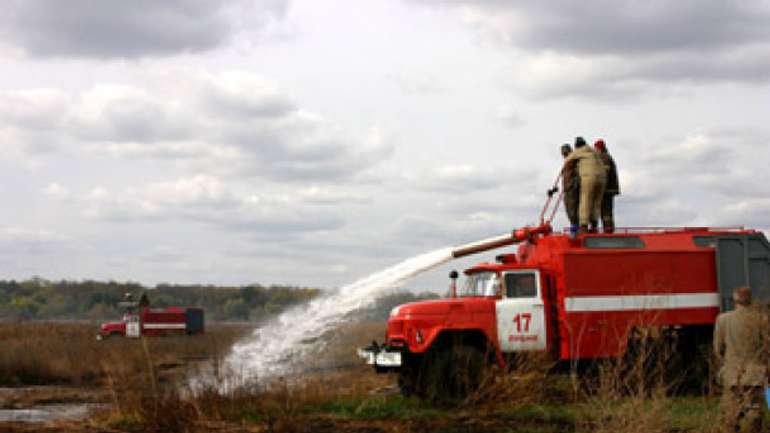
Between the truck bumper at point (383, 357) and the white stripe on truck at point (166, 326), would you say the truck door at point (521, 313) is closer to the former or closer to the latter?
the truck bumper at point (383, 357)

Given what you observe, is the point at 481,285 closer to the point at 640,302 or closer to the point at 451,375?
the point at 451,375

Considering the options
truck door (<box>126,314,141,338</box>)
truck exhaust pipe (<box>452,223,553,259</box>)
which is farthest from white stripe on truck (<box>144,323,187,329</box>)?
truck exhaust pipe (<box>452,223,553,259</box>)

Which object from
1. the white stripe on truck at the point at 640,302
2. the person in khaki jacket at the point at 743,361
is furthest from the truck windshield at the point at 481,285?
the person in khaki jacket at the point at 743,361

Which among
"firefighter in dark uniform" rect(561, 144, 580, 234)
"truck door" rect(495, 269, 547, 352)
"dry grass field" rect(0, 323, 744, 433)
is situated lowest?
"dry grass field" rect(0, 323, 744, 433)

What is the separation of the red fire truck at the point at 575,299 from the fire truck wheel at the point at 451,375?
0.03 m

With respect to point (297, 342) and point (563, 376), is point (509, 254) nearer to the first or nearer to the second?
point (563, 376)

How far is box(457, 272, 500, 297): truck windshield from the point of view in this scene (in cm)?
1639

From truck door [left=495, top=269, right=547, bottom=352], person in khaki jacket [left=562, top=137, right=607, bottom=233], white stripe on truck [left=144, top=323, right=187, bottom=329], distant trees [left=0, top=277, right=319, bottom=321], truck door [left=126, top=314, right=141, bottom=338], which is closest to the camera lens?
truck door [left=495, top=269, right=547, bottom=352]

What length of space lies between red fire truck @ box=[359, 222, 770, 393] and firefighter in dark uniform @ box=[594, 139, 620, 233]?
130cm

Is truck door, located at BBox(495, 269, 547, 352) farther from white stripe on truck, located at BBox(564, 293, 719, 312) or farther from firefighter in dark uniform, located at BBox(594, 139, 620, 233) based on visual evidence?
firefighter in dark uniform, located at BBox(594, 139, 620, 233)

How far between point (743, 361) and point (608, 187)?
26.7 feet

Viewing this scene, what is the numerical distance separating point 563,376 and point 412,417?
498 centimetres

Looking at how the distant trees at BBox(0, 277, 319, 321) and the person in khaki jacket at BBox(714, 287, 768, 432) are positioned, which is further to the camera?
the distant trees at BBox(0, 277, 319, 321)

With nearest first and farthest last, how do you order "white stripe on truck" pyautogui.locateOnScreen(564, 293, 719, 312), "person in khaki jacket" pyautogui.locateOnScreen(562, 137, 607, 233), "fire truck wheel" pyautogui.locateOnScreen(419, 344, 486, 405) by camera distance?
"fire truck wheel" pyautogui.locateOnScreen(419, 344, 486, 405) < "white stripe on truck" pyautogui.locateOnScreen(564, 293, 719, 312) < "person in khaki jacket" pyautogui.locateOnScreen(562, 137, 607, 233)
